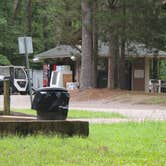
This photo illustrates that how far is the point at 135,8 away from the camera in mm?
29141

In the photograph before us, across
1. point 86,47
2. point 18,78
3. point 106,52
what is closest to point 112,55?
point 86,47

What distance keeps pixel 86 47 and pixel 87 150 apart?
1006 inches

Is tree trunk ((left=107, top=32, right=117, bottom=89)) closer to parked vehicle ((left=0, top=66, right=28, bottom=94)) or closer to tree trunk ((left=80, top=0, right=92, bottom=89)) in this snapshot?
tree trunk ((left=80, top=0, right=92, bottom=89))

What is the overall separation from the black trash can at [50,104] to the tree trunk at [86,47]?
20270mm

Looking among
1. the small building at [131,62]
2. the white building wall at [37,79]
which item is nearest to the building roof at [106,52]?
the small building at [131,62]

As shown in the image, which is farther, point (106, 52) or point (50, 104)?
point (106, 52)

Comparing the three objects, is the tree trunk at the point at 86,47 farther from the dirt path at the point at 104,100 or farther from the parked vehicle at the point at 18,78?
the parked vehicle at the point at 18,78

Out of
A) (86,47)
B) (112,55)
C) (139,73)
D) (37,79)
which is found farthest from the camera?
(37,79)

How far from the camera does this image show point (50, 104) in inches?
510

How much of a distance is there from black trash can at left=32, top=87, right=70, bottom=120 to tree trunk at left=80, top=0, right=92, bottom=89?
20.3 meters

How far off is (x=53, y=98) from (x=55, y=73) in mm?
31333

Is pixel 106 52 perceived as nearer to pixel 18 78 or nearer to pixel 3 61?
pixel 18 78

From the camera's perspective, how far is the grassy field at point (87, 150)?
26.2 feet

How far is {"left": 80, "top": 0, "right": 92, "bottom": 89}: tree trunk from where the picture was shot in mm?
33156
